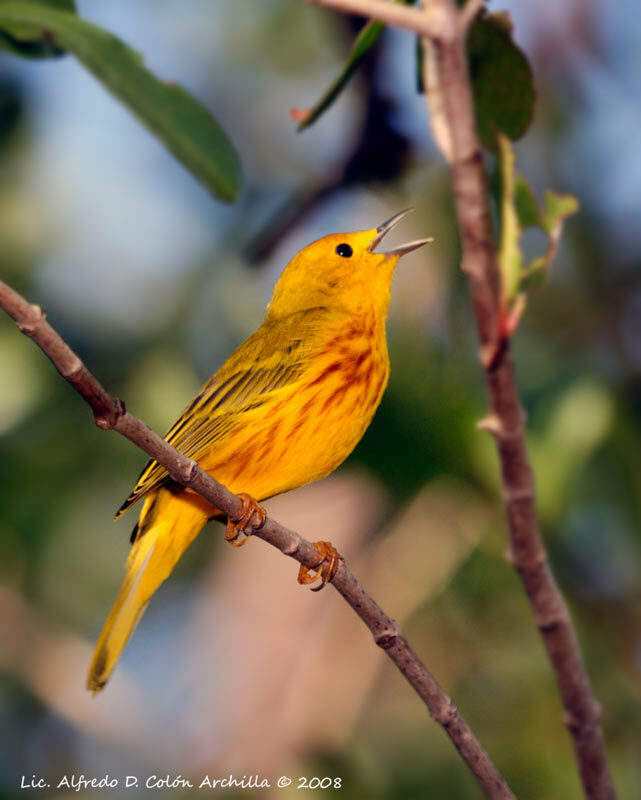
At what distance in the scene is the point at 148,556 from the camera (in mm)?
3301

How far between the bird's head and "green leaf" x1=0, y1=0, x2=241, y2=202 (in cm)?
80

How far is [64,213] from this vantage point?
4.81 meters

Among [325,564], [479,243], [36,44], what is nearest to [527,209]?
[479,243]

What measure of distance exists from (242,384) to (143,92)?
93 centimetres

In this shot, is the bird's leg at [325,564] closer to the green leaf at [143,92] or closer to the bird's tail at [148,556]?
the bird's tail at [148,556]

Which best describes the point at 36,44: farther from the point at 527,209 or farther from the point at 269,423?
the point at 527,209

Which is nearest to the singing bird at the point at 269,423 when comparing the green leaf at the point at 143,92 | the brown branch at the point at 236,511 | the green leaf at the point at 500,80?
the brown branch at the point at 236,511

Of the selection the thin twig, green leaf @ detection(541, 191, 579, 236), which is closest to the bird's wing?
green leaf @ detection(541, 191, 579, 236)

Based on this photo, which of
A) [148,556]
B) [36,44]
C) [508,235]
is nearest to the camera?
[508,235]

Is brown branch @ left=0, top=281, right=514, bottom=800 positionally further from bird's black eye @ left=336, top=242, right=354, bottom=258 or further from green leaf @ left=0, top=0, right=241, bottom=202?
bird's black eye @ left=336, top=242, right=354, bottom=258

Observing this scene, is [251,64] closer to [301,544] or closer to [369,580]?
[369,580]

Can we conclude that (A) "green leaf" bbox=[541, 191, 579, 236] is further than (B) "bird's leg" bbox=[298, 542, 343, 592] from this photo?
No

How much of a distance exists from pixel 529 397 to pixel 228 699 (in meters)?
2.10

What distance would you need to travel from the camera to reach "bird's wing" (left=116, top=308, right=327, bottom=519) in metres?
3.11
